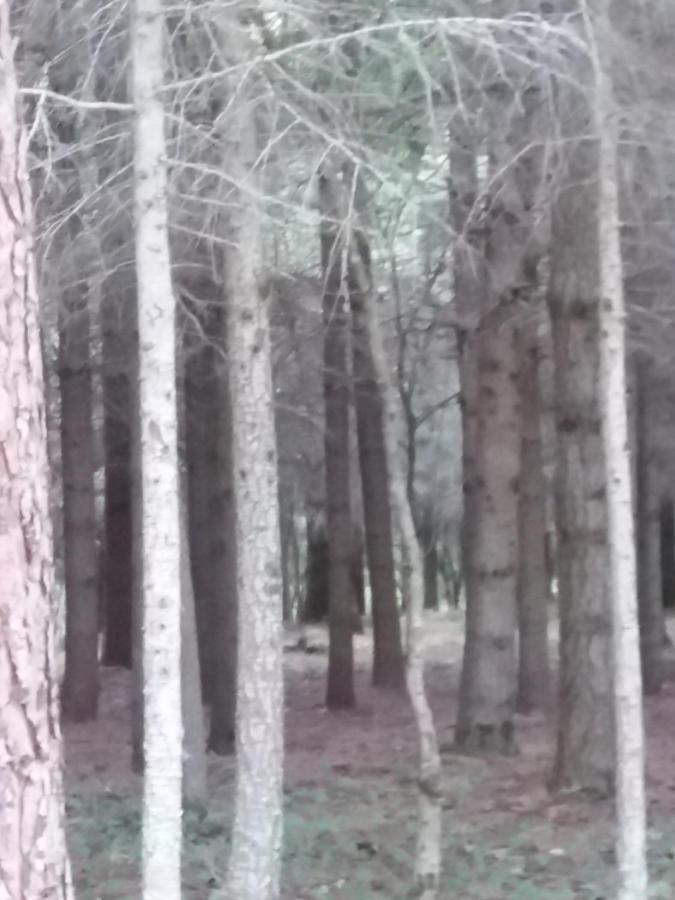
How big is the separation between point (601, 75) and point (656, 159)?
0.77m

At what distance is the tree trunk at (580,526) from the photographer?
356 inches

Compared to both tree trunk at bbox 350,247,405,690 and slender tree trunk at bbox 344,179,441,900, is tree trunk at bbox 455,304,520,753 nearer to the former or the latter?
tree trunk at bbox 350,247,405,690

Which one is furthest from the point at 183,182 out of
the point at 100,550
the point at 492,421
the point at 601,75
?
the point at 100,550

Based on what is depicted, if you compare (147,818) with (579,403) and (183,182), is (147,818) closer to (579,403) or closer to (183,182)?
(183,182)

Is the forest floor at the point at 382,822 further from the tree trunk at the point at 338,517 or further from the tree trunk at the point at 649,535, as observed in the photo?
the tree trunk at the point at 649,535

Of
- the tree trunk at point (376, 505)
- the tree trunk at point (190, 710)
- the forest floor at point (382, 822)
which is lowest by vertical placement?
the forest floor at point (382, 822)

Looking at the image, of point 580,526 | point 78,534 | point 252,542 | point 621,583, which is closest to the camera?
point 621,583

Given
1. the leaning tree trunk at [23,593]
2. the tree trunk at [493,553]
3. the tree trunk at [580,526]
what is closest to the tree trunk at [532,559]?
the tree trunk at [493,553]

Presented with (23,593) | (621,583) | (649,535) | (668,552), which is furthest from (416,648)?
(668,552)

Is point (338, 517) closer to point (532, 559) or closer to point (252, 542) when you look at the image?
point (532, 559)

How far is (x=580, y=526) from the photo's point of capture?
359 inches

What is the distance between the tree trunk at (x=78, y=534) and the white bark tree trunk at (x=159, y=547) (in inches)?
255

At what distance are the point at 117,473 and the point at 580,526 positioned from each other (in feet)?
26.0

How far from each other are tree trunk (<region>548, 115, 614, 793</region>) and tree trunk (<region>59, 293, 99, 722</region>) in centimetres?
492
